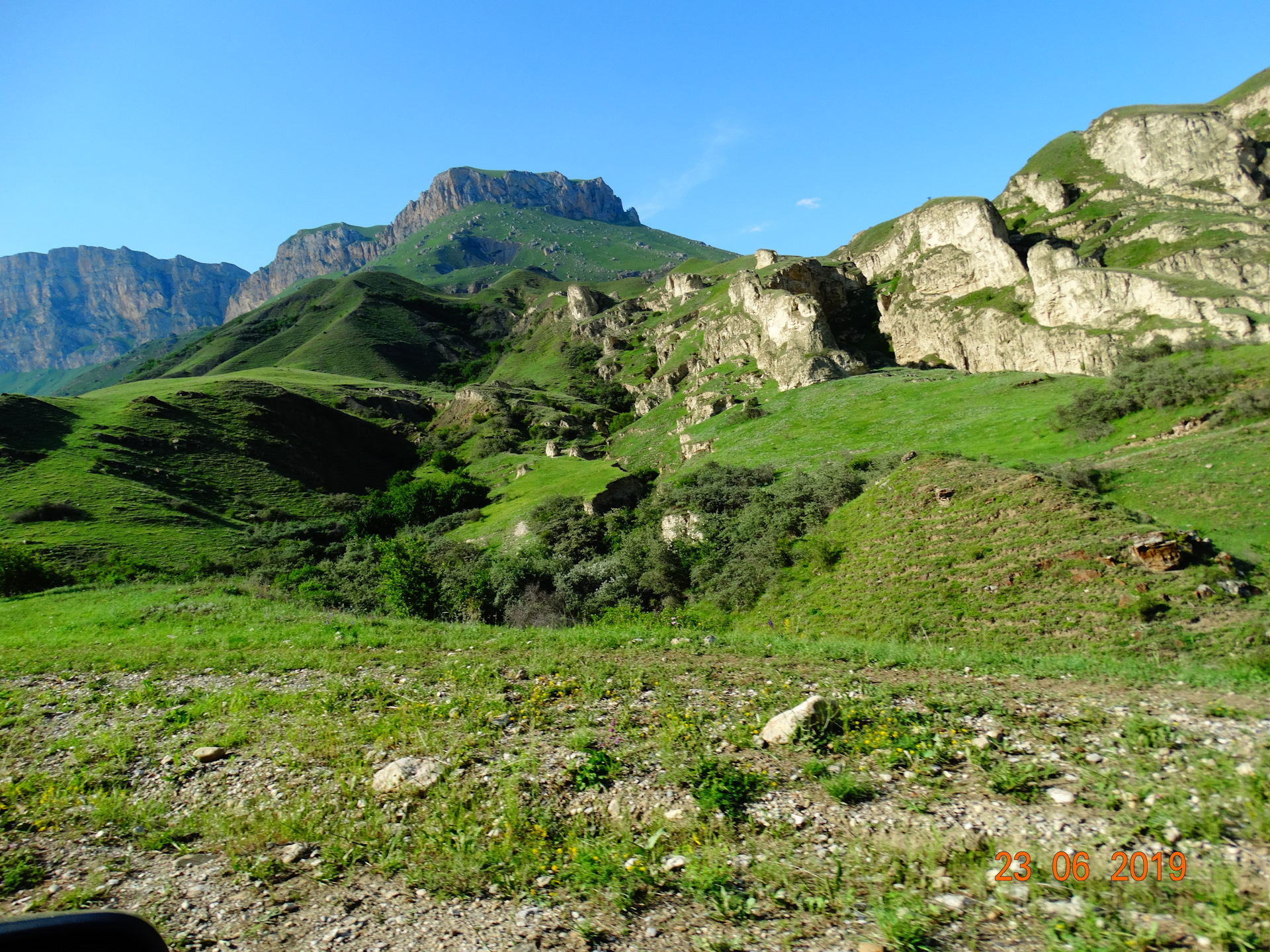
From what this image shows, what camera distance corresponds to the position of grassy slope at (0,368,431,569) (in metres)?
44.5

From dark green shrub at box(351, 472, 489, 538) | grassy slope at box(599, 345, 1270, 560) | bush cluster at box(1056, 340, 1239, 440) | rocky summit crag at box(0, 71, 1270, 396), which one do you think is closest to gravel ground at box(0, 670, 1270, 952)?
grassy slope at box(599, 345, 1270, 560)

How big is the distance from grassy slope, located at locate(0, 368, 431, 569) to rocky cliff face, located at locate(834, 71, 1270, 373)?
256ft

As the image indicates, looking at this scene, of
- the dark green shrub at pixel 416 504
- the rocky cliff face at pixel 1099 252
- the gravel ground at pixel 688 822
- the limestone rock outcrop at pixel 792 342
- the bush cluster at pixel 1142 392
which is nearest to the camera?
the gravel ground at pixel 688 822

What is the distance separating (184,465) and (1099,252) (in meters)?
109

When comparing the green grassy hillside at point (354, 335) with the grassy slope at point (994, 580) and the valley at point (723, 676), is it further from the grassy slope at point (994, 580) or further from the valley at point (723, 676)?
the grassy slope at point (994, 580)

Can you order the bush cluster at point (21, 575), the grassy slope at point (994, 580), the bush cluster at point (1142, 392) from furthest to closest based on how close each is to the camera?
the bush cluster at point (1142, 392) < the bush cluster at point (21, 575) < the grassy slope at point (994, 580)

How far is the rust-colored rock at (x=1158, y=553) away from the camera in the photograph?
17141 millimetres

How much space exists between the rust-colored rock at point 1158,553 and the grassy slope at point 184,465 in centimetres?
5287

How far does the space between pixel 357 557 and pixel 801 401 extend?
43473 mm

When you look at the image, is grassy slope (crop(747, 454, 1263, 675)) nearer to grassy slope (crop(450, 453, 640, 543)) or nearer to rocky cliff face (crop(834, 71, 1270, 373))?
grassy slope (crop(450, 453, 640, 543))

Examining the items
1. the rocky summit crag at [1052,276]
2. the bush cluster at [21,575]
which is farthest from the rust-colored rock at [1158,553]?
the rocky summit crag at [1052,276]

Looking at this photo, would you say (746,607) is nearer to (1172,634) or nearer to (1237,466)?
(1172,634)

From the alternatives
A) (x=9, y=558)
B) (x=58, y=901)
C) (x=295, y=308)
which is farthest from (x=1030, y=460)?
(x=295, y=308)

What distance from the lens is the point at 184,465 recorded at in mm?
63219
